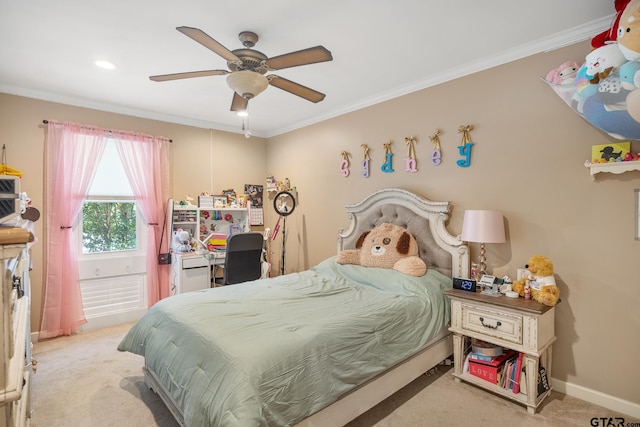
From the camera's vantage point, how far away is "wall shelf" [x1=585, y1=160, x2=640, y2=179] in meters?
2.01

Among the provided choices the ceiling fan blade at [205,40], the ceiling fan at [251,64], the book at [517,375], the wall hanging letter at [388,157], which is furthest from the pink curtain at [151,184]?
the book at [517,375]

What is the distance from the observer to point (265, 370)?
151cm

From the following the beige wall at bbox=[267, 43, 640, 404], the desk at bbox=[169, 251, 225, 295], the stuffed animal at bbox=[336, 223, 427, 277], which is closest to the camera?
the beige wall at bbox=[267, 43, 640, 404]

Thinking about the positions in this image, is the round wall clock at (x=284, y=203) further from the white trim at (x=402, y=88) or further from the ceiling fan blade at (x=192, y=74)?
the ceiling fan blade at (x=192, y=74)

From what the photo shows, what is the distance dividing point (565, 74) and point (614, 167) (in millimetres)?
691

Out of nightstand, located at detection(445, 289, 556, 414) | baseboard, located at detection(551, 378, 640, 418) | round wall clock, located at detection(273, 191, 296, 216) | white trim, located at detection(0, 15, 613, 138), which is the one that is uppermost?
white trim, located at detection(0, 15, 613, 138)

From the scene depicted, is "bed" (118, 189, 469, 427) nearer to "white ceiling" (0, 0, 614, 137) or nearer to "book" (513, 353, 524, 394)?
"book" (513, 353, 524, 394)

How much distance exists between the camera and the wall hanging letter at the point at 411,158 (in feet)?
Result: 10.6

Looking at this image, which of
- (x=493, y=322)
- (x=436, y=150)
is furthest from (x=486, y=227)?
(x=436, y=150)

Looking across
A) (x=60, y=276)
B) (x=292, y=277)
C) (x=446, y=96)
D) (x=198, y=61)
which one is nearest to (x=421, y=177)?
(x=446, y=96)

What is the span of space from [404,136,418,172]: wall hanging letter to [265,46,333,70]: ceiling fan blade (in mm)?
1616

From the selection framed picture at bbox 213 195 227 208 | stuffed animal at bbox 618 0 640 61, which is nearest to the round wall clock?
framed picture at bbox 213 195 227 208

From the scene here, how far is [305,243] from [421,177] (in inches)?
76.5

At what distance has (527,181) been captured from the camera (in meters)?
2.50
